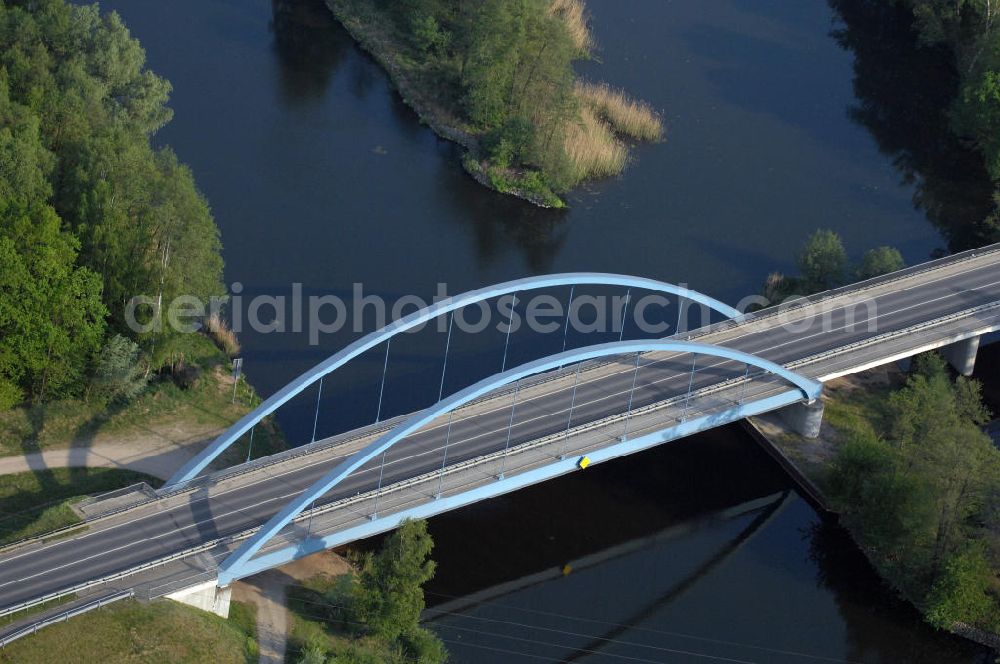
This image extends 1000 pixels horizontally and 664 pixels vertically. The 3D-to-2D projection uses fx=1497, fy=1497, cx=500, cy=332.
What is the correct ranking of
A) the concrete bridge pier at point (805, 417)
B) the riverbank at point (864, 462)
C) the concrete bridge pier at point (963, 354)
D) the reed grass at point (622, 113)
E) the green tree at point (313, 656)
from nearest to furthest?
1. the green tree at point (313, 656)
2. the riverbank at point (864, 462)
3. the concrete bridge pier at point (805, 417)
4. the concrete bridge pier at point (963, 354)
5. the reed grass at point (622, 113)

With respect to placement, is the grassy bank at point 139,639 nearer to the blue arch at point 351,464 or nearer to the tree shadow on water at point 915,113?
the blue arch at point 351,464

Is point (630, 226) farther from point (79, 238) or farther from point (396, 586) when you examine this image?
point (396, 586)

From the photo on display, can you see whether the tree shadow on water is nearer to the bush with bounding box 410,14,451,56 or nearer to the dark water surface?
the dark water surface

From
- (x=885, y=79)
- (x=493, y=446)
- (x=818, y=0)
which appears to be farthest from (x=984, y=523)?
(x=818, y=0)

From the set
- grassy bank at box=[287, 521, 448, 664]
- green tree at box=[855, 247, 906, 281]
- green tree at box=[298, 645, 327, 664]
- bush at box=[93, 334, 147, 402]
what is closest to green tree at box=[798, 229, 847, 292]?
green tree at box=[855, 247, 906, 281]

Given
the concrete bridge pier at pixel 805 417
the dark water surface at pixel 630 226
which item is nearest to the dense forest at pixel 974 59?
the dark water surface at pixel 630 226
